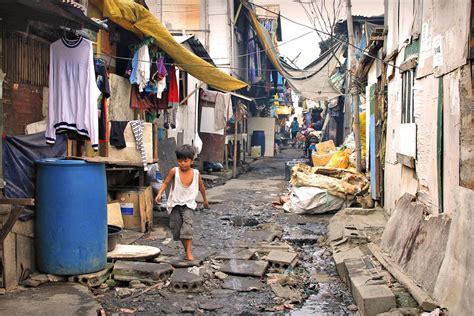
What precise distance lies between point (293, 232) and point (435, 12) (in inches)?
198

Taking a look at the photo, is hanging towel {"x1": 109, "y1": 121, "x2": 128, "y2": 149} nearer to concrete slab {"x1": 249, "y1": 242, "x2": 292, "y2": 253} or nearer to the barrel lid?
concrete slab {"x1": 249, "y1": 242, "x2": 292, "y2": 253}

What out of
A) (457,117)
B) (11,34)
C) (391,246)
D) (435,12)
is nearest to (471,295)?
(457,117)

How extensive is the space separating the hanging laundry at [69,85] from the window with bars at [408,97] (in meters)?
4.47

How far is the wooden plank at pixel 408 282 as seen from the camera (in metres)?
4.28

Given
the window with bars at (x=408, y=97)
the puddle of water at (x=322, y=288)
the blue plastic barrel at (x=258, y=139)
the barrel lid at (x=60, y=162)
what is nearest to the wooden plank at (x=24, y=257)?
the barrel lid at (x=60, y=162)

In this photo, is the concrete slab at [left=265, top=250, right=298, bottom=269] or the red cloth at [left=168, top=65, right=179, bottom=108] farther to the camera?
the red cloth at [left=168, top=65, right=179, bottom=108]

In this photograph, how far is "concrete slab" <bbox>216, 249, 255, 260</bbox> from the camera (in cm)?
716

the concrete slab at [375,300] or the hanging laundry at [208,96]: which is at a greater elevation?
the hanging laundry at [208,96]

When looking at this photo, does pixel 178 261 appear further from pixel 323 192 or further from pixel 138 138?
pixel 323 192

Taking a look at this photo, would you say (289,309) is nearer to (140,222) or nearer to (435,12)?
(435,12)

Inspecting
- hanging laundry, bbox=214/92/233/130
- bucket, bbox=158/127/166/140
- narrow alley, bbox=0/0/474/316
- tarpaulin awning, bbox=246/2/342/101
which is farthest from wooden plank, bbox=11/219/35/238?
tarpaulin awning, bbox=246/2/342/101

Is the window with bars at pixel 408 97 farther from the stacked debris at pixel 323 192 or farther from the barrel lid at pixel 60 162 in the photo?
the barrel lid at pixel 60 162

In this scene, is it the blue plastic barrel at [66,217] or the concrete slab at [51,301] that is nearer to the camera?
the concrete slab at [51,301]

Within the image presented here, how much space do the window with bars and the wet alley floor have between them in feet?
8.07
